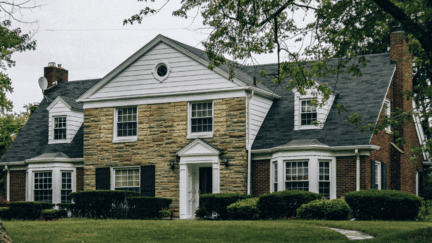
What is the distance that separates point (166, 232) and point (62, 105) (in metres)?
15.0

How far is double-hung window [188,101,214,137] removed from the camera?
23.4 meters

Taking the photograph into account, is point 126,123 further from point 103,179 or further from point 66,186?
point 66,186

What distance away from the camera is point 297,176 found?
71.8 feet

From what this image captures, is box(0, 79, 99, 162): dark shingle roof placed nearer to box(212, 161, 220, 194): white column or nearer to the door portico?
the door portico

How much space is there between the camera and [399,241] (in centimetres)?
1198

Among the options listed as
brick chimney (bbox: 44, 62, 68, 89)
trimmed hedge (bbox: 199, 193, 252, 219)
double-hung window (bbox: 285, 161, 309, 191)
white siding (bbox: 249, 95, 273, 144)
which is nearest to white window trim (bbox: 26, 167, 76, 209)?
brick chimney (bbox: 44, 62, 68, 89)

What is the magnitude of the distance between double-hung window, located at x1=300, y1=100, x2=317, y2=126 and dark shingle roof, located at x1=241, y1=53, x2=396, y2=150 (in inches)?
21.1

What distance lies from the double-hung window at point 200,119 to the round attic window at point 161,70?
1.81m

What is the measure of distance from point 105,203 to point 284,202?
23.0ft

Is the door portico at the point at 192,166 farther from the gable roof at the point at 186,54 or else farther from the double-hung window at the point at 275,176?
the gable roof at the point at 186,54

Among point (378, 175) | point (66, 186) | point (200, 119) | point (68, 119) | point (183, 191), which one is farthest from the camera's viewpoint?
point (68, 119)

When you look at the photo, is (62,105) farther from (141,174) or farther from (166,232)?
(166,232)

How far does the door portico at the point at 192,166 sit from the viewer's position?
74.9 feet

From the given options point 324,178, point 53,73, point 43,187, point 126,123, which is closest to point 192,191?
point 126,123
